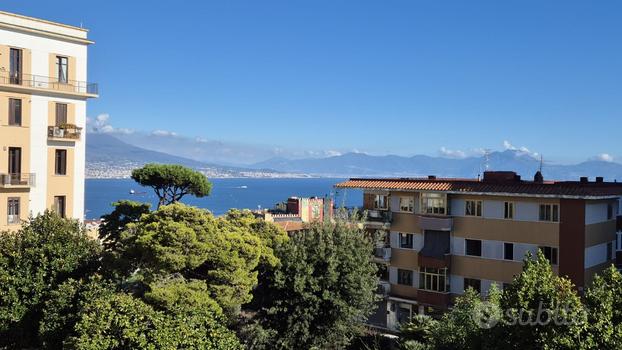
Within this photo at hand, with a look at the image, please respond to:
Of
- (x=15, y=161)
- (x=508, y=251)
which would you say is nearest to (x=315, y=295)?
(x=508, y=251)

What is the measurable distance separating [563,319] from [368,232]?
66.9ft

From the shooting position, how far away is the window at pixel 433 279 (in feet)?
107

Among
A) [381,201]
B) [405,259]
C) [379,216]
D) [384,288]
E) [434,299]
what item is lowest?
[434,299]

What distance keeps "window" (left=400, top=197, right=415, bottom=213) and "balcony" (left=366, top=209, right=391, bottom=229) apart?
0.86 meters

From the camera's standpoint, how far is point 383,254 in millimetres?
35094

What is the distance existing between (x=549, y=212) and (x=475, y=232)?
392 centimetres

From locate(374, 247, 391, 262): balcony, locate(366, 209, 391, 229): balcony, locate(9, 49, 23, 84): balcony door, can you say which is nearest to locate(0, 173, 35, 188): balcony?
locate(9, 49, 23, 84): balcony door

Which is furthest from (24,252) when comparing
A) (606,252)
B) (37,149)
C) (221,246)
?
(606,252)

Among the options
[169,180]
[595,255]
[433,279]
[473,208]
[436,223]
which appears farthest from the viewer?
[169,180]

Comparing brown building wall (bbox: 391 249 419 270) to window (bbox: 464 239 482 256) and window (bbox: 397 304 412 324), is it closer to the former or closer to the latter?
window (bbox: 397 304 412 324)

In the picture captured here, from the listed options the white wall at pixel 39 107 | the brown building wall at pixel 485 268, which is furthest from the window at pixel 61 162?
the brown building wall at pixel 485 268

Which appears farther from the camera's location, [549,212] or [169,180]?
[169,180]

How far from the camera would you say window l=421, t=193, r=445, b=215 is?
32812 mm

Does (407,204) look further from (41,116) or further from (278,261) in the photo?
(41,116)
